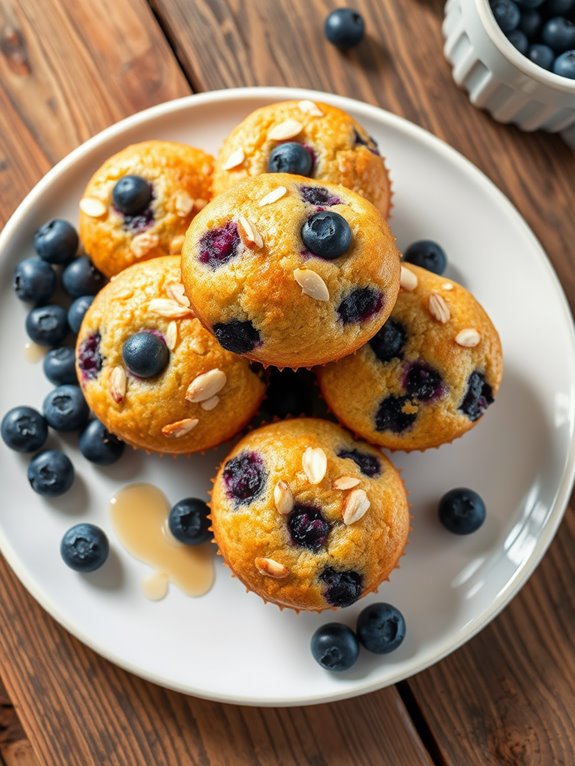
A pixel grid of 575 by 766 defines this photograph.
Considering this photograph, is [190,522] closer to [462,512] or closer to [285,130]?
[462,512]

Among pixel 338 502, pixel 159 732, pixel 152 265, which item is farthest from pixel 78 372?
pixel 159 732

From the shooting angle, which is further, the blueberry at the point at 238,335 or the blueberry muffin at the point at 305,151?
the blueberry muffin at the point at 305,151

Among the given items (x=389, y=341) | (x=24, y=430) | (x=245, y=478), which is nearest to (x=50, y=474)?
(x=24, y=430)

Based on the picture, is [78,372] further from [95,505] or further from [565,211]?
[565,211]

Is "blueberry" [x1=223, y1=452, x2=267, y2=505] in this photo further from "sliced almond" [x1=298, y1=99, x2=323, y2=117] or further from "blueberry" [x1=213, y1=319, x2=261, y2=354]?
"sliced almond" [x1=298, y1=99, x2=323, y2=117]

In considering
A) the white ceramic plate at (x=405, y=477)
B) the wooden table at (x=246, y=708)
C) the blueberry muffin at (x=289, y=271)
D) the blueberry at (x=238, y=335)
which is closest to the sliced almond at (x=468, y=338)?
the blueberry muffin at (x=289, y=271)

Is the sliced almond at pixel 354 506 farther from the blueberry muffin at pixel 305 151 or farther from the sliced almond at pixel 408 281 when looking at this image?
the blueberry muffin at pixel 305 151
